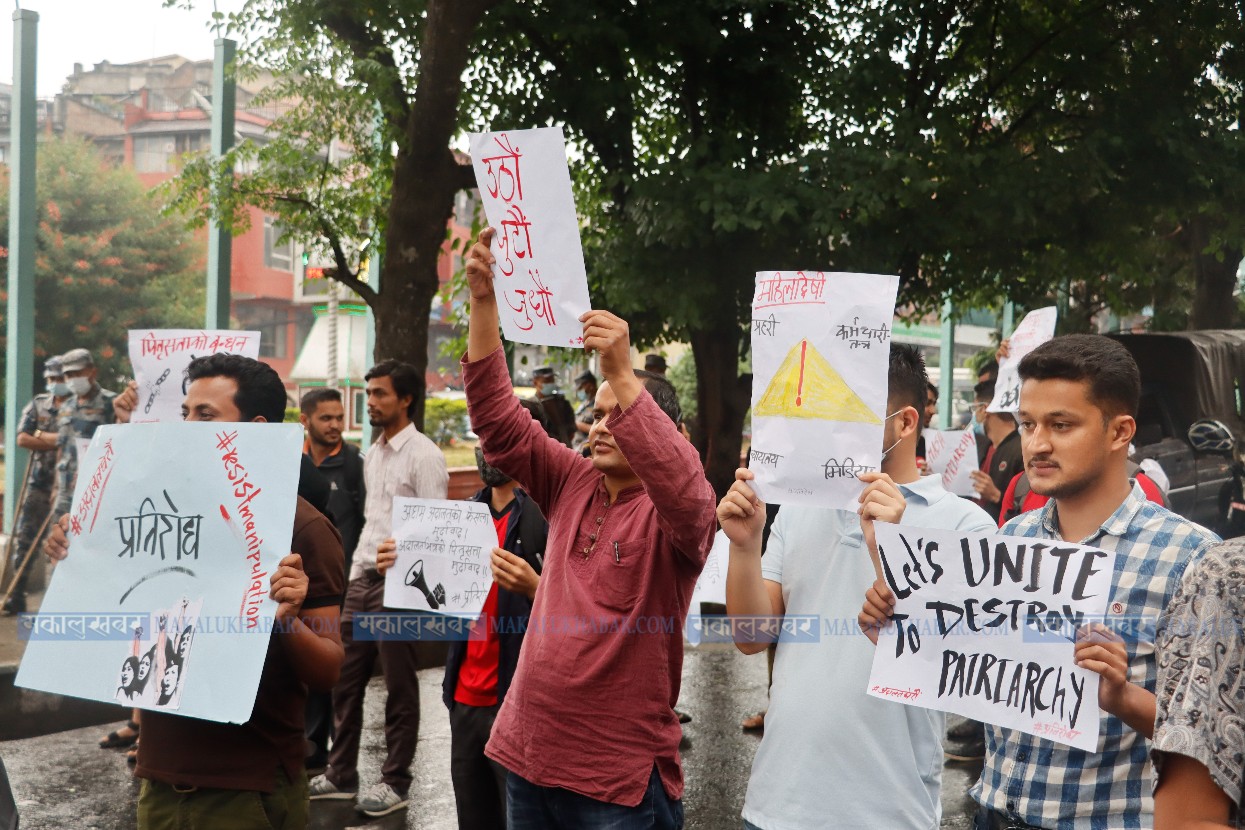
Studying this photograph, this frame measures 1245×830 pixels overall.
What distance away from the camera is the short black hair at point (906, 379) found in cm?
318

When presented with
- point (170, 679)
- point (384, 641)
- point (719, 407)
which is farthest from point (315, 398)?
point (719, 407)

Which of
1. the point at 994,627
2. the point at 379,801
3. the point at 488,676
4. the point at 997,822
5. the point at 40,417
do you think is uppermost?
the point at 40,417

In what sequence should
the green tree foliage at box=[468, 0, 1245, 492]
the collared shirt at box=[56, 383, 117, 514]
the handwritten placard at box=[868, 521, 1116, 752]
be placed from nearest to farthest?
the handwritten placard at box=[868, 521, 1116, 752], the collared shirt at box=[56, 383, 117, 514], the green tree foliage at box=[468, 0, 1245, 492]

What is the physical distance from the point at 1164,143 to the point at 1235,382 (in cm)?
282

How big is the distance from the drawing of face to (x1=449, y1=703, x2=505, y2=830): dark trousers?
1.84 m

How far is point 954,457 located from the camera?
27.6ft

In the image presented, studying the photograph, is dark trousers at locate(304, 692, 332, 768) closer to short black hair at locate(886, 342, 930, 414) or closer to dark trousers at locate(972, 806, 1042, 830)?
short black hair at locate(886, 342, 930, 414)

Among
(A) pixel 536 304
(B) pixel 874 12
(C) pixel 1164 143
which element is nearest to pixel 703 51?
(B) pixel 874 12

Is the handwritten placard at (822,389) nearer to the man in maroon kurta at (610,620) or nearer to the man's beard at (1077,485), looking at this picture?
the man in maroon kurta at (610,620)

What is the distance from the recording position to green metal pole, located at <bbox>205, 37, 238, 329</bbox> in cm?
1045

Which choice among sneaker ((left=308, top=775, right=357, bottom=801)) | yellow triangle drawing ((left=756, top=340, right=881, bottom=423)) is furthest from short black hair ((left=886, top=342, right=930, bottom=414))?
sneaker ((left=308, top=775, right=357, bottom=801))

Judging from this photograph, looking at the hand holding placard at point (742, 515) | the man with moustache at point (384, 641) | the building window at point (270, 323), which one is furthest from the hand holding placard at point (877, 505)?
the building window at point (270, 323)

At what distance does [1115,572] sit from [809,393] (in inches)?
31.2

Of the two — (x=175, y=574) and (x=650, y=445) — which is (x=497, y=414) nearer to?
(x=650, y=445)
